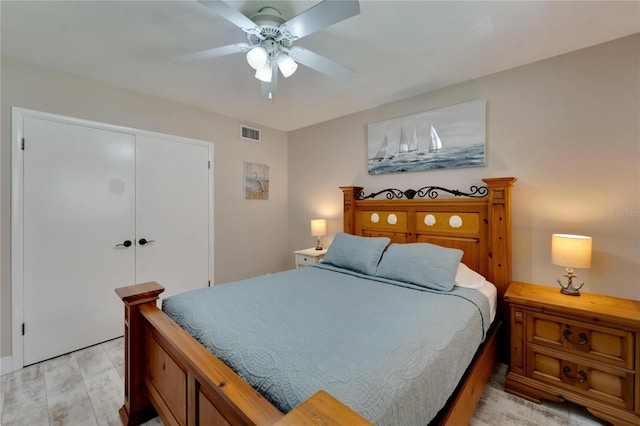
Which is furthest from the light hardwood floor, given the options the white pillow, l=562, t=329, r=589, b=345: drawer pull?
the white pillow

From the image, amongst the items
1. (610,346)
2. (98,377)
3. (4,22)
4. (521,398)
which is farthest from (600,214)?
(4,22)

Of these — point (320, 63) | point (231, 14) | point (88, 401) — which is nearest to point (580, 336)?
point (320, 63)

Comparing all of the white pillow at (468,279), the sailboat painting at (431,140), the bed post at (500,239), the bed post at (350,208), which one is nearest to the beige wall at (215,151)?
the bed post at (350,208)

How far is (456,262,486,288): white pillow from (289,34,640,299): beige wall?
0.41m

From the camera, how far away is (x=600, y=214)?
1.99 m

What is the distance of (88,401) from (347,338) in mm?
1935

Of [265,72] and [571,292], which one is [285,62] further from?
[571,292]

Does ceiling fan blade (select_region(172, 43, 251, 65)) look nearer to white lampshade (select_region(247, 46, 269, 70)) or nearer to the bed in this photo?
white lampshade (select_region(247, 46, 269, 70))

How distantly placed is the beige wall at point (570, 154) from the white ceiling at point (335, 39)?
0.16 meters

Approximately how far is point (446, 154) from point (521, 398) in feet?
6.70

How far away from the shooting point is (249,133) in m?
3.79

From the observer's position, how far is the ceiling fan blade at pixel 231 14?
123cm

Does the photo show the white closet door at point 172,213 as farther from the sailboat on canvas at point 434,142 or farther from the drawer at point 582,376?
the drawer at point 582,376

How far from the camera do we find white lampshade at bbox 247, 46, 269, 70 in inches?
63.0
